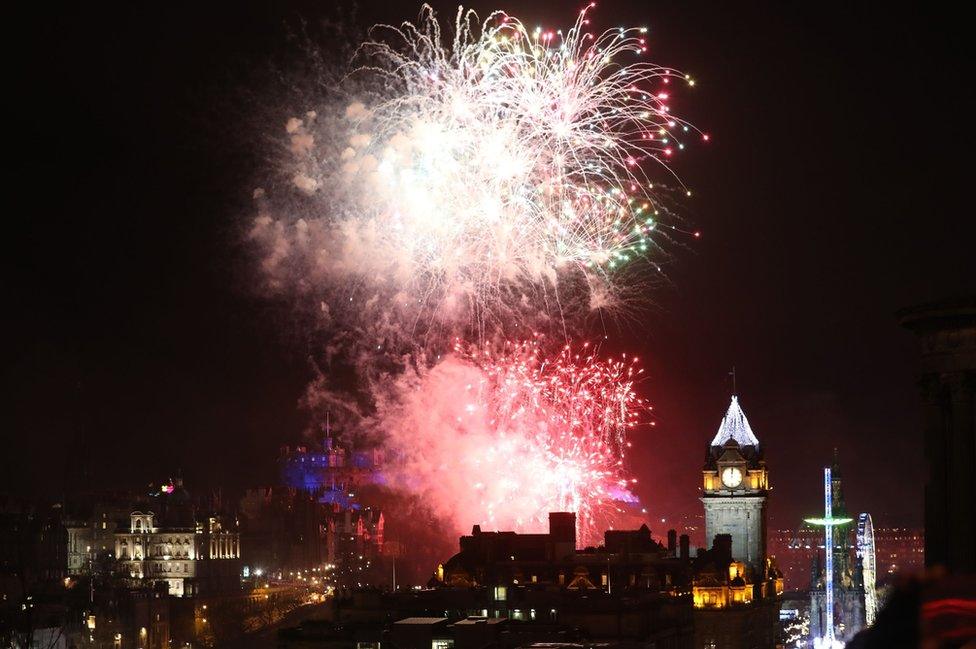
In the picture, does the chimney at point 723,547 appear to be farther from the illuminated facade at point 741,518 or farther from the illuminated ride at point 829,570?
the illuminated ride at point 829,570

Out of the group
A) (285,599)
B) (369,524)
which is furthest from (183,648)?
(369,524)

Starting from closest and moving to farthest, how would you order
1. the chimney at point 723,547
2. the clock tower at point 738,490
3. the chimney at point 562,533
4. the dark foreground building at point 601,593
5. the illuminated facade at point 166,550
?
the dark foreground building at point 601,593 < the chimney at point 562,533 < the chimney at point 723,547 < the clock tower at point 738,490 < the illuminated facade at point 166,550

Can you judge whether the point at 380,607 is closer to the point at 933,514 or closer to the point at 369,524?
the point at 933,514

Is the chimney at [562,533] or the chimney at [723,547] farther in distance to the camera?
the chimney at [723,547]

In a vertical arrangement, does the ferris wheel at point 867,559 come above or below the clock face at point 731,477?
below

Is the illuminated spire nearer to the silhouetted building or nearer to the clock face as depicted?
the clock face

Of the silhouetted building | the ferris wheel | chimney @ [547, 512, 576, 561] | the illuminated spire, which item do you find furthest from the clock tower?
the silhouetted building

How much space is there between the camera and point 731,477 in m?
108

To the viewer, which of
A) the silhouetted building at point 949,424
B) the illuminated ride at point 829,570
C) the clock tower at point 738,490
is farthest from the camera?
the clock tower at point 738,490

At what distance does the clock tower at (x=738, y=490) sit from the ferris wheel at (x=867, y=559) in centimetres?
1800

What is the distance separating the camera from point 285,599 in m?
134

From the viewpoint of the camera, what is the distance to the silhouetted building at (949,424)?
29188mm

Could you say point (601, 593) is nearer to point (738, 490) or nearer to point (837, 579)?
point (738, 490)

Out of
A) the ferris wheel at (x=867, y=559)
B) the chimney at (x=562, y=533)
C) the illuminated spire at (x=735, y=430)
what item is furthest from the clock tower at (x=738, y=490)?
the ferris wheel at (x=867, y=559)
